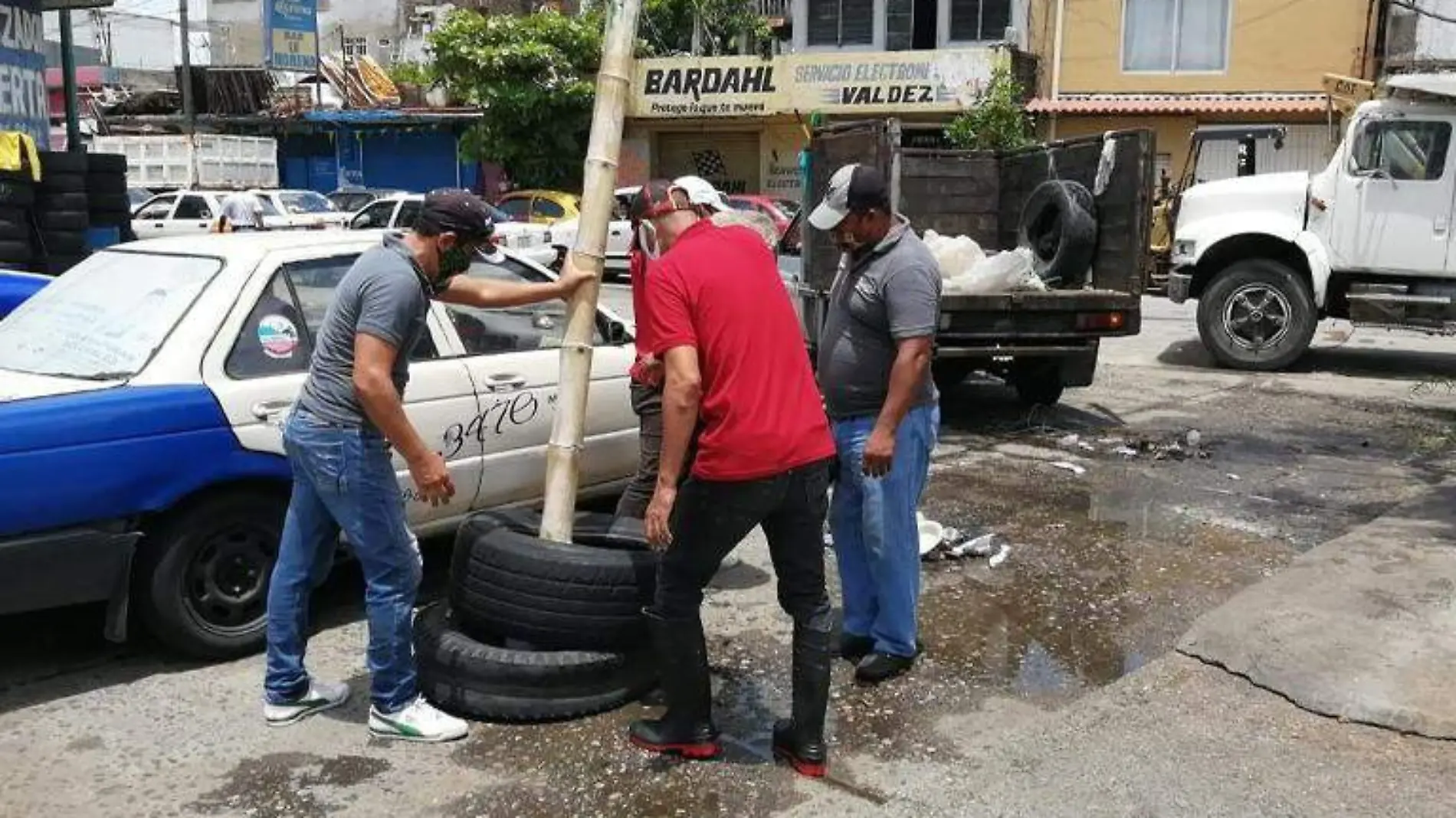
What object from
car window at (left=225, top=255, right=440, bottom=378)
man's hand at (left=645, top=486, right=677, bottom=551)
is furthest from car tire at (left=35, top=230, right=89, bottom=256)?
man's hand at (left=645, top=486, right=677, bottom=551)

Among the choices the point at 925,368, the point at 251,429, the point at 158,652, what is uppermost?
the point at 925,368

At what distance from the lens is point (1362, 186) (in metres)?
11.8

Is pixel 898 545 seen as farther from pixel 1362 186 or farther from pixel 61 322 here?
pixel 1362 186

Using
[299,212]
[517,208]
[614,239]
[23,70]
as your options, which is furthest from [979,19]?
[23,70]

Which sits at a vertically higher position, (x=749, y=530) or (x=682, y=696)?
(x=749, y=530)

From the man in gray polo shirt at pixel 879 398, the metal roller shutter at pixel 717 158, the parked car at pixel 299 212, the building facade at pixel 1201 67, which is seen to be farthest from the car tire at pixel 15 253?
the building facade at pixel 1201 67

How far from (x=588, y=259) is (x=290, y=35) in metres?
30.7

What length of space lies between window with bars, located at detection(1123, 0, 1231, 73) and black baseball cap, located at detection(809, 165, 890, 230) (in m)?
22.4

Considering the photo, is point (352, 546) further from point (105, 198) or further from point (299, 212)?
point (299, 212)

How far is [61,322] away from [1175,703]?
4290mm

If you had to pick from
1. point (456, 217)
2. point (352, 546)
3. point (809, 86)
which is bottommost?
point (352, 546)

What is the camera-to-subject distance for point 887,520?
4.47m

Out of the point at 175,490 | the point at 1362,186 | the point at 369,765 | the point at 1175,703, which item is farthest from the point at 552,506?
the point at 1362,186

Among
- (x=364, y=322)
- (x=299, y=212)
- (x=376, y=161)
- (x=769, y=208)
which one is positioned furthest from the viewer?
(x=376, y=161)
